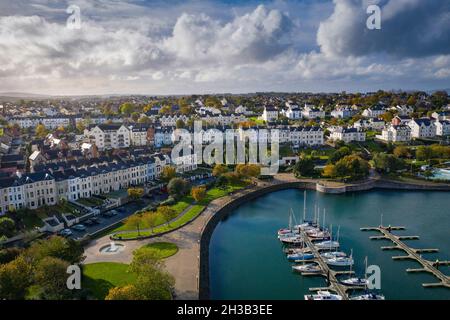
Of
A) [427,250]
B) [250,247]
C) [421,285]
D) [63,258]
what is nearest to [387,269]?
[421,285]

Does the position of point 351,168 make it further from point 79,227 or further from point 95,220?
point 79,227

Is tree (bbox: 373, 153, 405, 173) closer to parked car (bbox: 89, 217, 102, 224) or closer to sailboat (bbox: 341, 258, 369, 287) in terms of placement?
sailboat (bbox: 341, 258, 369, 287)

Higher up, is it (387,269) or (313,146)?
(313,146)

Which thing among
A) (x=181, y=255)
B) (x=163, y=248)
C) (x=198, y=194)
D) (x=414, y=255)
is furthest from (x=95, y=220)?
(x=414, y=255)

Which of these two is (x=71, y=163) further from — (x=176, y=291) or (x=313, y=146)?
(x=313, y=146)

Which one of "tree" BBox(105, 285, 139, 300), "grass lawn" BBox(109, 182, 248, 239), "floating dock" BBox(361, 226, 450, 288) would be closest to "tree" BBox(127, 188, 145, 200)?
"grass lawn" BBox(109, 182, 248, 239)

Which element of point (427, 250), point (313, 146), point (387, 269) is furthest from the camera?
point (313, 146)

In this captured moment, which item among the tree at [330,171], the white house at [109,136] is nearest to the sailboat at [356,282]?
the tree at [330,171]
